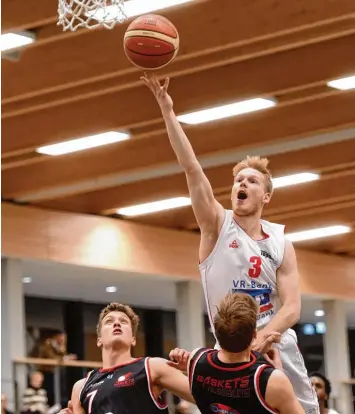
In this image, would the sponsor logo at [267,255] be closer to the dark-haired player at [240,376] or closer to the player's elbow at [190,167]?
the player's elbow at [190,167]

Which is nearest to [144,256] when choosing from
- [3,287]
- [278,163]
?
[3,287]

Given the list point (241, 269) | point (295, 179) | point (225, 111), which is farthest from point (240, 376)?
point (295, 179)

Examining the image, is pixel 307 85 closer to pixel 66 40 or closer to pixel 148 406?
pixel 66 40

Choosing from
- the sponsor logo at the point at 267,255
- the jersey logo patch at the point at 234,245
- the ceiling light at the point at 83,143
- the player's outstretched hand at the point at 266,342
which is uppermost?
the ceiling light at the point at 83,143

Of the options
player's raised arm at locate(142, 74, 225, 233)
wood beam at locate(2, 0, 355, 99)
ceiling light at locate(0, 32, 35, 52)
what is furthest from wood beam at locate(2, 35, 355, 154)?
player's raised arm at locate(142, 74, 225, 233)

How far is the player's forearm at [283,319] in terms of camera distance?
252 inches

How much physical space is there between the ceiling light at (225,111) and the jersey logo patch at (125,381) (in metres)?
7.98

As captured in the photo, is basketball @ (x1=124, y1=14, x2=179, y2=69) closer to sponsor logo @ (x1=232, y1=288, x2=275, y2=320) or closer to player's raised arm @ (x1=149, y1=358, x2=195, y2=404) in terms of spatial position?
sponsor logo @ (x1=232, y1=288, x2=275, y2=320)

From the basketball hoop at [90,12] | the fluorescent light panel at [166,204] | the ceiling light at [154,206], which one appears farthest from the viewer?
the ceiling light at [154,206]

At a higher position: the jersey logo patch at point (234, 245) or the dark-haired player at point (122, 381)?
the jersey logo patch at point (234, 245)

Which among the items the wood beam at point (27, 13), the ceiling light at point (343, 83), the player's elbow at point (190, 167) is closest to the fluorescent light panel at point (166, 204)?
the ceiling light at point (343, 83)

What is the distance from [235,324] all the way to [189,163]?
128 centimetres

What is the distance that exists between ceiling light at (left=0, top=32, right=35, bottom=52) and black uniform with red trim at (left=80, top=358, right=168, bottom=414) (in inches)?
228

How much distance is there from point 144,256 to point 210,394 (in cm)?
1581
